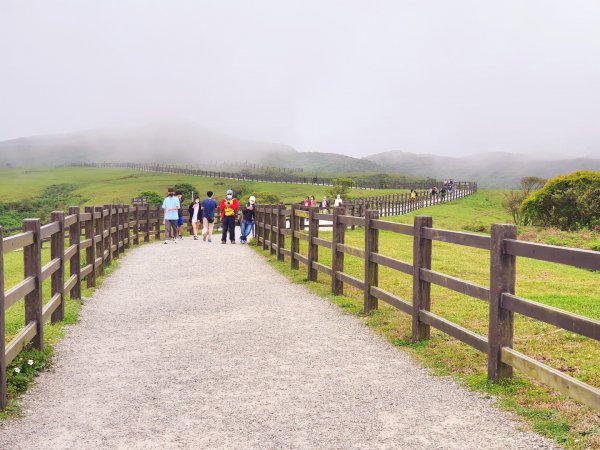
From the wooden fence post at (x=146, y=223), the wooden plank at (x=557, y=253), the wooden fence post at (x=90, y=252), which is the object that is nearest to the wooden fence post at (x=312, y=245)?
the wooden fence post at (x=90, y=252)

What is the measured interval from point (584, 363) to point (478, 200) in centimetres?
6635

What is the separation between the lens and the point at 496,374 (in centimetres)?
586

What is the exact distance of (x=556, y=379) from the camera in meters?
4.87

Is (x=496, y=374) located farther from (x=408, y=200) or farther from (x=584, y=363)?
(x=408, y=200)

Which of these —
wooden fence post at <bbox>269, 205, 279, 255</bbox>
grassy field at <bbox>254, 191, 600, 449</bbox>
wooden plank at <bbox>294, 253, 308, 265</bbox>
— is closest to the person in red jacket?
wooden fence post at <bbox>269, 205, 279, 255</bbox>

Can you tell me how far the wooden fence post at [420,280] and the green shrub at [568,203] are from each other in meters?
27.7

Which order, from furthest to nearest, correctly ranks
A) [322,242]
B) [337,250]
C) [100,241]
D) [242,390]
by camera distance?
[100,241] → [322,242] → [337,250] → [242,390]

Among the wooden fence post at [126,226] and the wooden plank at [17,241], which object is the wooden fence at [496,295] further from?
the wooden fence post at [126,226]

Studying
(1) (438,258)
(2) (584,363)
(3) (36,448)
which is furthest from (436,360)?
(1) (438,258)

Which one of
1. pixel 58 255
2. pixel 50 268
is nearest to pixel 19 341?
pixel 50 268

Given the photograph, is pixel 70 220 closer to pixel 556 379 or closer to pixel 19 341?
pixel 19 341

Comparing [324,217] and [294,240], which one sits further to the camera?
[294,240]

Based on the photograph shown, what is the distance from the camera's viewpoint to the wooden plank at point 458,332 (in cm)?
614

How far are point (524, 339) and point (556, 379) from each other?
10.1 ft
